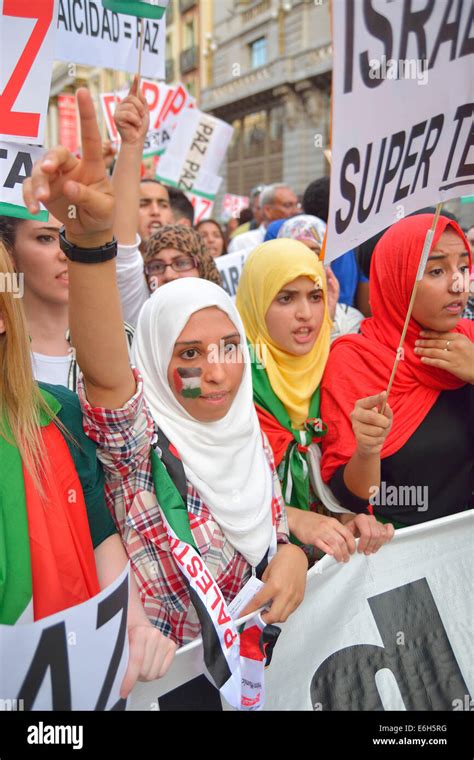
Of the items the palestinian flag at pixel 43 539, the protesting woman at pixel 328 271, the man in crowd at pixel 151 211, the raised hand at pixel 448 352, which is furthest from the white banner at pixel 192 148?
the palestinian flag at pixel 43 539

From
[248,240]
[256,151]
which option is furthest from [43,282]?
[256,151]

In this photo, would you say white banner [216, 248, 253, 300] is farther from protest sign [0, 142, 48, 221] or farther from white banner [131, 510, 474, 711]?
white banner [131, 510, 474, 711]

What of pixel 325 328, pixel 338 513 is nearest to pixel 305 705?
pixel 338 513

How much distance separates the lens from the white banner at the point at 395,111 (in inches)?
71.3

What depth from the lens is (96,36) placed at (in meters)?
3.20

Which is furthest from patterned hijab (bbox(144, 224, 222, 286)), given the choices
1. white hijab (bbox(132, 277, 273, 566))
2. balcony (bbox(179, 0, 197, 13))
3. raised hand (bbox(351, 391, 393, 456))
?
balcony (bbox(179, 0, 197, 13))

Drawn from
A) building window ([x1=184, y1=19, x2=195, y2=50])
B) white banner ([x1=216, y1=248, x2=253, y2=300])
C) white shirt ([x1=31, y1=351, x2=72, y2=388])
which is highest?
building window ([x1=184, y1=19, x2=195, y2=50])

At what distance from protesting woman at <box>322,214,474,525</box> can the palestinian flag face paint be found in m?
0.60

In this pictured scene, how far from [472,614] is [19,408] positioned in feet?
4.66

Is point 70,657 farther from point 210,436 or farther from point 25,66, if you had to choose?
point 25,66

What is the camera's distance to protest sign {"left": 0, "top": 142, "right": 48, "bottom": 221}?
87.1 inches

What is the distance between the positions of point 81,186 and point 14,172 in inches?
41.0

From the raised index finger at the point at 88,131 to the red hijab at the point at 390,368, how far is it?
1271mm
